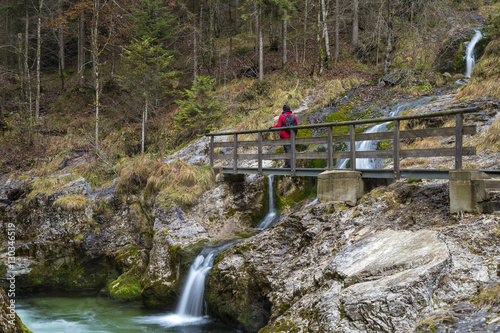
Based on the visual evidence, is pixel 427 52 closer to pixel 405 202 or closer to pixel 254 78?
pixel 254 78

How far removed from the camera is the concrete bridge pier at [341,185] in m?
8.23

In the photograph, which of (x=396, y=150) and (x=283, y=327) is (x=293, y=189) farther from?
(x=283, y=327)

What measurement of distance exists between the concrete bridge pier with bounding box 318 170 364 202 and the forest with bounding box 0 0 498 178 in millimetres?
9451

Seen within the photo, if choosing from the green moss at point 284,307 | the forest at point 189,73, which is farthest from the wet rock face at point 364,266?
the forest at point 189,73

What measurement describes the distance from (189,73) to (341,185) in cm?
2197

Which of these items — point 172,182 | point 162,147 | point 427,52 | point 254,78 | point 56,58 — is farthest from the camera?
point 56,58

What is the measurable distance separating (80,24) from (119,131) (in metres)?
11.8

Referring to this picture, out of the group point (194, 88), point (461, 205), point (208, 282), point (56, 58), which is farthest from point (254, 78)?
point (56, 58)

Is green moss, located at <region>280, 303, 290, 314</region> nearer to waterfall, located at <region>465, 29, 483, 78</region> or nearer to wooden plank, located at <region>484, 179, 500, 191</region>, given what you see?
wooden plank, located at <region>484, 179, 500, 191</region>

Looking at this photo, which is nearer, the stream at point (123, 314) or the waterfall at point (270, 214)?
the stream at point (123, 314)

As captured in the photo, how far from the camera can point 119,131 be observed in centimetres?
2236

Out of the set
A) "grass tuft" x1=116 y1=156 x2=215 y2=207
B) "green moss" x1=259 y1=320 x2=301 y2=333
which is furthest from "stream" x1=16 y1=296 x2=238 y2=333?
"grass tuft" x1=116 y1=156 x2=215 y2=207

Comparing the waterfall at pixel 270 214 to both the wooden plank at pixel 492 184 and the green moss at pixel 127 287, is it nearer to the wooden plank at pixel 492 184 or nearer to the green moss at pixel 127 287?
the green moss at pixel 127 287

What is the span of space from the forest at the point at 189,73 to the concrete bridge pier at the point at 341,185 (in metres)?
9.45
